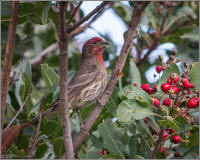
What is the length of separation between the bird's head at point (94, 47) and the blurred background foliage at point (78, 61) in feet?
0.52

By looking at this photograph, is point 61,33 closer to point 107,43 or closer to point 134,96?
point 134,96

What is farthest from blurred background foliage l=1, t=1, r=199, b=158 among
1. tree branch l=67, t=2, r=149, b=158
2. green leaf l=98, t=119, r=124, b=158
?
tree branch l=67, t=2, r=149, b=158

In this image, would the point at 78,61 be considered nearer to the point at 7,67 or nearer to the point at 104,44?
the point at 104,44

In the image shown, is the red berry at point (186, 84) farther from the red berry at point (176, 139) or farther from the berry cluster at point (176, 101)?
the red berry at point (176, 139)

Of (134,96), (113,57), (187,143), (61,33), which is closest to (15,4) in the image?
(61,33)

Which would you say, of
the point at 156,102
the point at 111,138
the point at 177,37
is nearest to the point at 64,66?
the point at 156,102

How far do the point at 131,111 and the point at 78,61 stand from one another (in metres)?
3.70

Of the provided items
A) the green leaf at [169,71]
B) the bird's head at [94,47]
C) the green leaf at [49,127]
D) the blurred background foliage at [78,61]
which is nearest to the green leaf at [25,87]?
the blurred background foliage at [78,61]

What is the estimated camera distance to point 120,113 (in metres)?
3.02

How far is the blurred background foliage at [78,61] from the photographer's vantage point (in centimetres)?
367

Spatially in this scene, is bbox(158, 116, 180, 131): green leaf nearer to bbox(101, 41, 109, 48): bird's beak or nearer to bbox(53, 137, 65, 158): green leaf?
bbox(53, 137, 65, 158): green leaf

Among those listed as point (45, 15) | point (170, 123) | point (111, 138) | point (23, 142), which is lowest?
point (23, 142)

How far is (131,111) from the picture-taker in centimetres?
307

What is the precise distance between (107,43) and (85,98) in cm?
98
